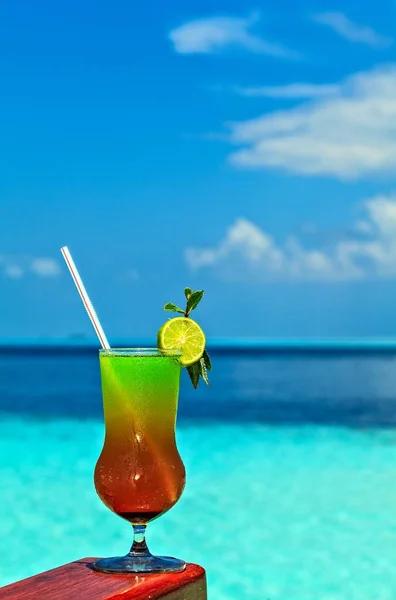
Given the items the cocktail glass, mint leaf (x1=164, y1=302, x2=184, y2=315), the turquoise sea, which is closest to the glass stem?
the cocktail glass

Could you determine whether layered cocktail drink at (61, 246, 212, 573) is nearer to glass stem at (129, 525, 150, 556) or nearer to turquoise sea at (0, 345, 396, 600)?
glass stem at (129, 525, 150, 556)

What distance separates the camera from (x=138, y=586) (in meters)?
1.98

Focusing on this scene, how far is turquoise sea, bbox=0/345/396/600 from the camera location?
6.75 m

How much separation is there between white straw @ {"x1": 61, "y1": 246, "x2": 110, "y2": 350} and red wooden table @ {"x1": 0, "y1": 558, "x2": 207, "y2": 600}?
1.56 ft

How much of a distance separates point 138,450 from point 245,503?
643cm

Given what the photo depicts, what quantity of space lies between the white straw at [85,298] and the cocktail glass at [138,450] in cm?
5

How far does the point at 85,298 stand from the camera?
2.22 metres

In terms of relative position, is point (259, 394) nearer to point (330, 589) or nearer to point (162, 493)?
point (330, 589)

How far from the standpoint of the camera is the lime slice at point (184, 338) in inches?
85.7

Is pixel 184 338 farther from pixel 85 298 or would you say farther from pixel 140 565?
pixel 140 565

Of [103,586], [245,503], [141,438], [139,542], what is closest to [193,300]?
[141,438]

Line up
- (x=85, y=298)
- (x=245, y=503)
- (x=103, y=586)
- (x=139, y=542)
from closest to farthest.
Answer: (x=103, y=586) → (x=139, y=542) → (x=85, y=298) → (x=245, y=503)

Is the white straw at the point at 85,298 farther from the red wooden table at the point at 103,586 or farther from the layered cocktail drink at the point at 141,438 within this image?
the red wooden table at the point at 103,586

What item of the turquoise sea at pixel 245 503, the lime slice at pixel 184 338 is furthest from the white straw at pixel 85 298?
the turquoise sea at pixel 245 503
